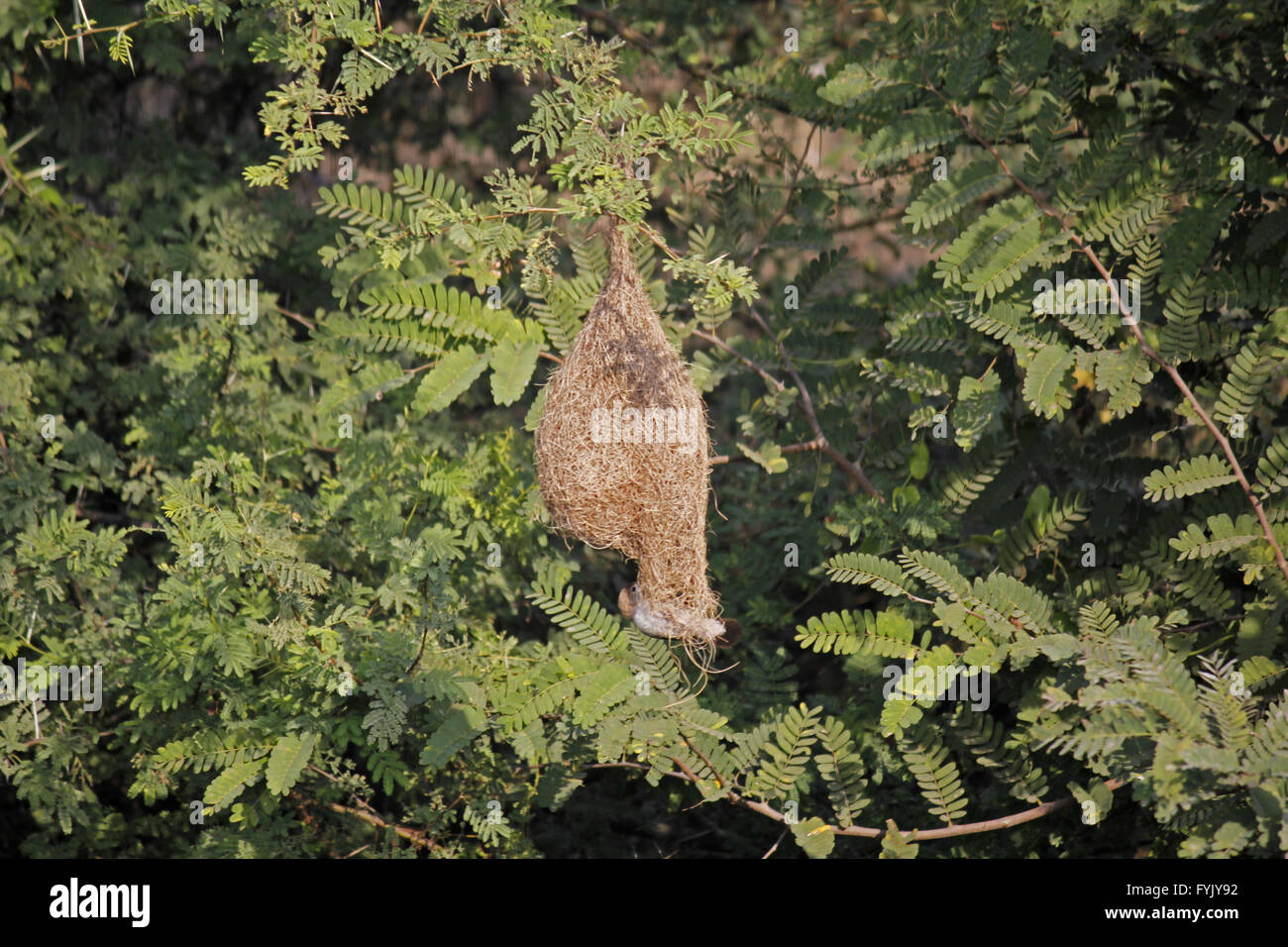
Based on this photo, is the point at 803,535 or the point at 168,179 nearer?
the point at 803,535

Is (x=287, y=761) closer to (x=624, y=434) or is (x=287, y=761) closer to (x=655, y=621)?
(x=655, y=621)

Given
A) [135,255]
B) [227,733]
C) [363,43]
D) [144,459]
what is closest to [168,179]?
[135,255]

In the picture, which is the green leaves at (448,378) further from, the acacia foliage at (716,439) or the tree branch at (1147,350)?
the tree branch at (1147,350)

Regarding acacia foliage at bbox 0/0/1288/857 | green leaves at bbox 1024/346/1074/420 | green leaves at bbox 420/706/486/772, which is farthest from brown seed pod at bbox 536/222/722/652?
green leaves at bbox 1024/346/1074/420

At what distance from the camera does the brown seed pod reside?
2.89 metres

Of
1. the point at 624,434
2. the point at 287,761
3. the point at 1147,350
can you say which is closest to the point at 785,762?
the point at 624,434

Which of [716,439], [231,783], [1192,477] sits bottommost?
[231,783]

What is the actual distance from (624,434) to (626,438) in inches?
0.5

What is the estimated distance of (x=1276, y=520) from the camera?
299 centimetres

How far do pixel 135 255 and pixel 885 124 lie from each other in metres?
2.79

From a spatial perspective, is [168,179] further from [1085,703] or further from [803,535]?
[1085,703]

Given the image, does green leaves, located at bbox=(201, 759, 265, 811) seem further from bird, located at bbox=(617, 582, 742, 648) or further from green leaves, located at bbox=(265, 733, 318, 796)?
bird, located at bbox=(617, 582, 742, 648)

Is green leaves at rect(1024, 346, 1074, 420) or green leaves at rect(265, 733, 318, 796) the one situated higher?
green leaves at rect(1024, 346, 1074, 420)

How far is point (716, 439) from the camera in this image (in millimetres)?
3906
